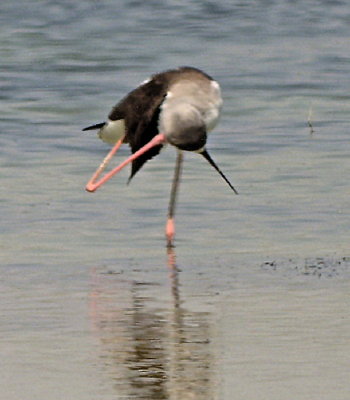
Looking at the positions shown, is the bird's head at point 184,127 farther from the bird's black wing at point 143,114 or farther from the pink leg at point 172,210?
the pink leg at point 172,210

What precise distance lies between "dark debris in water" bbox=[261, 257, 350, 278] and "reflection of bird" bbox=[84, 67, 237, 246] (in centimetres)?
97

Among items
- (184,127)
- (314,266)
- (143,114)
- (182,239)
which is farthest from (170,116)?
(314,266)

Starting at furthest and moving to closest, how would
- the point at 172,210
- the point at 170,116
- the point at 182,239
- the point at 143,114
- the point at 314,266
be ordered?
the point at 143,114 < the point at 172,210 < the point at 170,116 < the point at 182,239 < the point at 314,266

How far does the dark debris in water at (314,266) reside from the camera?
8922 mm

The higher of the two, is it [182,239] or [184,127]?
[184,127]

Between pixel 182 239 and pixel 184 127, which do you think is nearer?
pixel 182 239

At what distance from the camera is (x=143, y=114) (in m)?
10.7

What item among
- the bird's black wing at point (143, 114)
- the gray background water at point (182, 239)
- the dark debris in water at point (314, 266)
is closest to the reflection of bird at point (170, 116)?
the bird's black wing at point (143, 114)

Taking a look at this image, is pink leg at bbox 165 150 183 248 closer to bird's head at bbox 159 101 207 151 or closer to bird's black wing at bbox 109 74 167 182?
bird's black wing at bbox 109 74 167 182

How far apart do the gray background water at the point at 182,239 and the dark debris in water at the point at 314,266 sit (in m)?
0.02

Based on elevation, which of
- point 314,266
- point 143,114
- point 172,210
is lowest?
point 172,210

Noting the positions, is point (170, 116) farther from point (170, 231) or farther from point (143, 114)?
point (170, 231)

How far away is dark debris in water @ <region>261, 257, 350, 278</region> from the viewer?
892 cm

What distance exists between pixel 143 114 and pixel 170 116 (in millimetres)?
390
